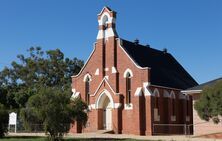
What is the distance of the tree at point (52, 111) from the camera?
31.9m

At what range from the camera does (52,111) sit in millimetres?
31828

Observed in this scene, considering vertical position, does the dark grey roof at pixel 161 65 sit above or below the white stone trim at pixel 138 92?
above

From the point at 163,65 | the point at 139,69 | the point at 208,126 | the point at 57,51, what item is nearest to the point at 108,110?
the point at 139,69

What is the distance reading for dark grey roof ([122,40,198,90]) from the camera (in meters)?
46.6

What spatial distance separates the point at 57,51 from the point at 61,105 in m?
37.6

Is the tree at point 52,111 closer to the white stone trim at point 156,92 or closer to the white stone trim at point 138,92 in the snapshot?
the white stone trim at point 138,92

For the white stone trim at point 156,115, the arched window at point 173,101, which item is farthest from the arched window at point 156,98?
the arched window at point 173,101

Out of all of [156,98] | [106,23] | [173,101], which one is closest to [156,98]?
[156,98]

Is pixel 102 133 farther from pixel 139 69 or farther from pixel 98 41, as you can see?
pixel 98 41

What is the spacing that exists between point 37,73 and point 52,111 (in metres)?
38.3

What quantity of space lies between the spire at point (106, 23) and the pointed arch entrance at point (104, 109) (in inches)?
251

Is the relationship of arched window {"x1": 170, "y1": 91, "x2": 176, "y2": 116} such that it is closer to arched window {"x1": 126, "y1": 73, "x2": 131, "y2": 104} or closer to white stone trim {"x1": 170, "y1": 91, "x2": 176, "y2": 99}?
white stone trim {"x1": 170, "y1": 91, "x2": 176, "y2": 99}

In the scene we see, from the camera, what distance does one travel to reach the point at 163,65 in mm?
51969

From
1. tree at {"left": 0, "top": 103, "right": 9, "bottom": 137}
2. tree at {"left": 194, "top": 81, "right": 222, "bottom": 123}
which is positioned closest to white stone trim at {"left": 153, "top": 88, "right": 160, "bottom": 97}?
tree at {"left": 0, "top": 103, "right": 9, "bottom": 137}
